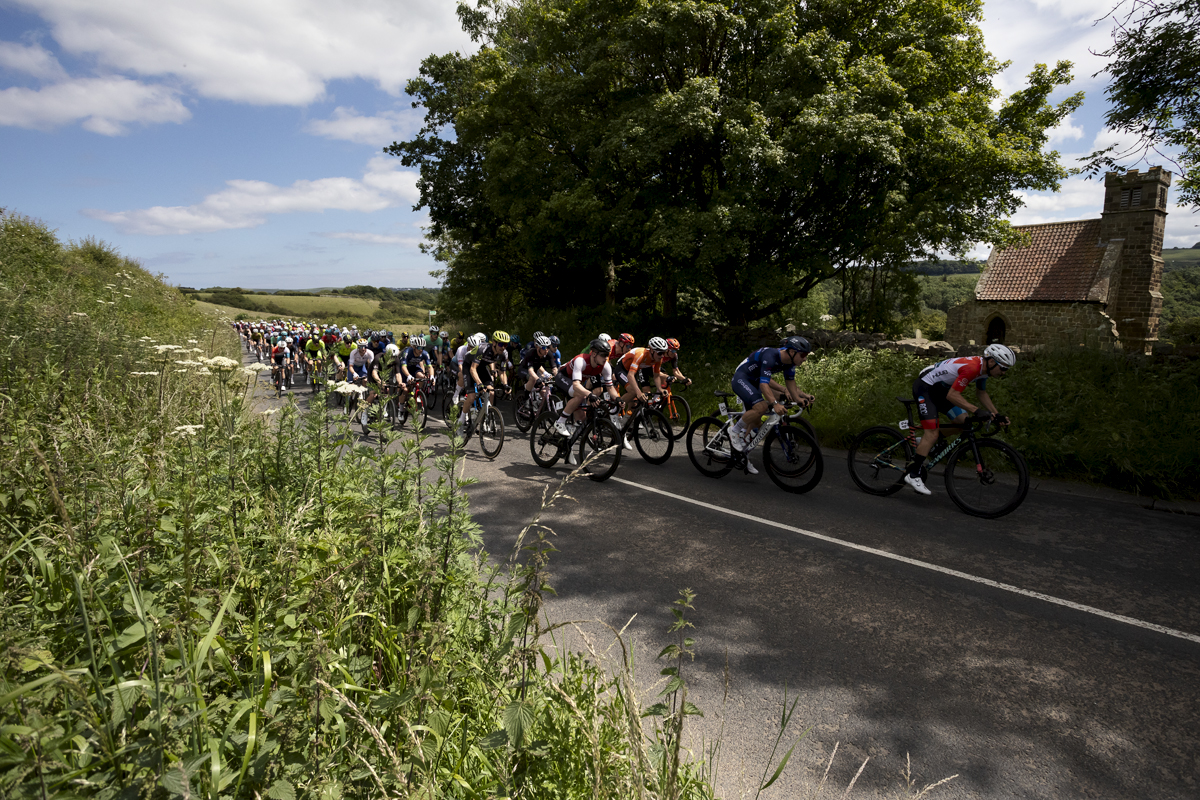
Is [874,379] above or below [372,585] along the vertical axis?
above

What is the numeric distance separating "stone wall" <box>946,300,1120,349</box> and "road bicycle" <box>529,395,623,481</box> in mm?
25275

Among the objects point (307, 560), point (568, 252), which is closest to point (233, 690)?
point (307, 560)

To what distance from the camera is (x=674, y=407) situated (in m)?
12.7

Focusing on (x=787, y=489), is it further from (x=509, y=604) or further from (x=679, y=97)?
(x=679, y=97)

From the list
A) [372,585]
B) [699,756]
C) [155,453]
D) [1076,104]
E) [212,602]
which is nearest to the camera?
[212,602]

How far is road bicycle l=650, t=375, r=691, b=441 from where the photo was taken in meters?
10.2

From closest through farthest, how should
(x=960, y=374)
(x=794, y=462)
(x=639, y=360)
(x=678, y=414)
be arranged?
(x=960, y=374), (x=794, y=462), (x=639, y=360), (x=678, y=414)

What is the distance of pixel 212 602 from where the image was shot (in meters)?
2.60

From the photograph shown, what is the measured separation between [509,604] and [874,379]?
35.2ft

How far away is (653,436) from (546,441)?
1749 mm

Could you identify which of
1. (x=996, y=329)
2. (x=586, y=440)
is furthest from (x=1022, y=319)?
(x=586, y=440)

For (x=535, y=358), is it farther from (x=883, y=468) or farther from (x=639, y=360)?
(x=883, y=468)

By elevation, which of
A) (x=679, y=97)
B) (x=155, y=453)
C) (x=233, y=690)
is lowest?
(x=233, y=690)

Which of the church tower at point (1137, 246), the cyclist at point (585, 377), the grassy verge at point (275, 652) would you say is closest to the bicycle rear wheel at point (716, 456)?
the cyclist at point (585, 377)
